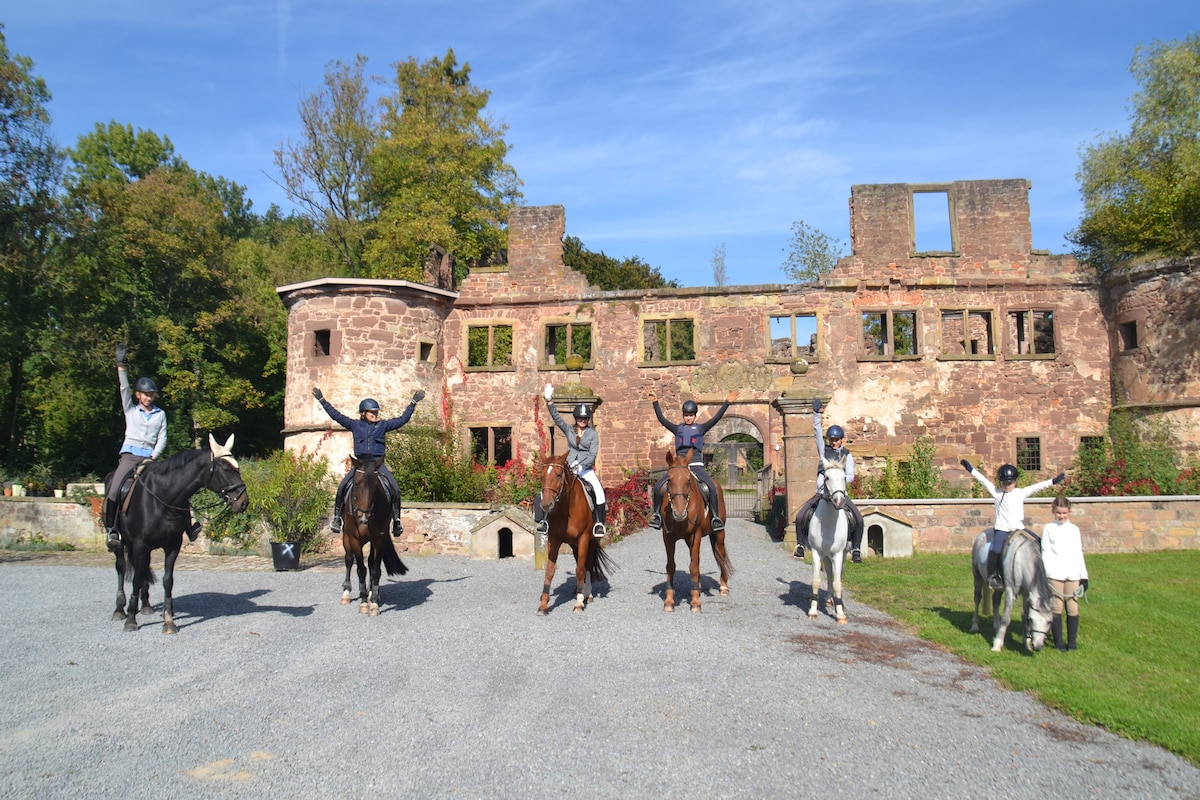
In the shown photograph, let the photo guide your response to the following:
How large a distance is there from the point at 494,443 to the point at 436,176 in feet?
40.2

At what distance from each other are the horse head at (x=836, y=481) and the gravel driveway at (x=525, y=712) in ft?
4.92

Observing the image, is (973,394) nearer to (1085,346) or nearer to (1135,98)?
(1085,346)

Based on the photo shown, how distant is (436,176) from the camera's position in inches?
1310

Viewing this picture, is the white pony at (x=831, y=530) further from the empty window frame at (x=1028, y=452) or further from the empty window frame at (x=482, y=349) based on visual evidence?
the empty window frame at (x=482, y=349)

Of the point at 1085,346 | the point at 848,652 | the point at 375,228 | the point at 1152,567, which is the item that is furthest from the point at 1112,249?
the point at 375,228

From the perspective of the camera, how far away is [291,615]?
10898 millimetres

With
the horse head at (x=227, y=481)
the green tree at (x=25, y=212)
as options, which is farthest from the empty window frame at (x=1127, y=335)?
the green tree at (x=25, y=212)

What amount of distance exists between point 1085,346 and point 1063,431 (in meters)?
2.49

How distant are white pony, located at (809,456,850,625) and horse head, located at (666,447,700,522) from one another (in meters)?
1.60

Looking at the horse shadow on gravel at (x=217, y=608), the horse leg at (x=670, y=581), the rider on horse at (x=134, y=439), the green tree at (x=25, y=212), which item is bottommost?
the horse shadow on gravel at (x=217, y=608)

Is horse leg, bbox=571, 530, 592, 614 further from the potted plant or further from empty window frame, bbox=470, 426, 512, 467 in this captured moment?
empty window frame, bbox=470, 426, 512, 467

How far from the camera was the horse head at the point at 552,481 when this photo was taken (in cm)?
1025

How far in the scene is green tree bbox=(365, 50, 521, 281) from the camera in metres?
32.6

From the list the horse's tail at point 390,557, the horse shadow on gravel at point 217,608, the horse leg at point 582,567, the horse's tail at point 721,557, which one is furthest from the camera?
the horse's tail at point 721,557
